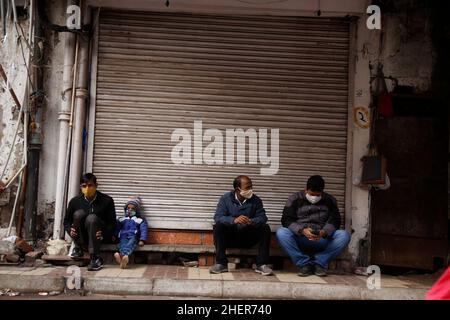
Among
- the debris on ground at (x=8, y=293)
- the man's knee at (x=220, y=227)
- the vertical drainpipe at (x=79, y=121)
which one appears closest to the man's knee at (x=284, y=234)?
the man's knee at (x=220, y=227)

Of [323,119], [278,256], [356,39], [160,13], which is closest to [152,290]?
[278,256]

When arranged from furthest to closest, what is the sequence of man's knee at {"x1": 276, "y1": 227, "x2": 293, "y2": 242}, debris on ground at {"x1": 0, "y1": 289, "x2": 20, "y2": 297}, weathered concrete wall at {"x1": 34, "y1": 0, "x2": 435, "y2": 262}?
weathered concrete wall at {"x1": 34, "y1": 0, "x2": 435, "y2": 262}, man's knee at {"x1": 276, "y1": 227, "x2": 293, "y2": 242}, debris on ground at {"x1": 0, "y1": 289, "x2": 20, "y2": 297}

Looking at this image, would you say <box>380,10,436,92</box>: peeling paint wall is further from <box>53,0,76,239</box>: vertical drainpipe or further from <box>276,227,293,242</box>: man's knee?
<box>53,0,76,239</box>: vertical drainpipe

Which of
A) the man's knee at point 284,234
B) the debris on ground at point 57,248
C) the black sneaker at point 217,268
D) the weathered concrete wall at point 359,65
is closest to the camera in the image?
the black sneaker at point 217,268

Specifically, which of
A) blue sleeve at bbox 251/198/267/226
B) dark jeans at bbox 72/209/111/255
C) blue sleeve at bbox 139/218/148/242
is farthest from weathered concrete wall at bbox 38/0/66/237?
blue sleeve at bbox 251/198/267/226

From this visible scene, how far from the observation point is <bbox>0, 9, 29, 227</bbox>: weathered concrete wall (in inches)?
273

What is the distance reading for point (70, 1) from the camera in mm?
6977

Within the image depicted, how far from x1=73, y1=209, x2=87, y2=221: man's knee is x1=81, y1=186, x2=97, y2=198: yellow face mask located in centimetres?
26

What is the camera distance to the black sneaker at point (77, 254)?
20.8 feet

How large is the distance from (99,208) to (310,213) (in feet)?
9.15

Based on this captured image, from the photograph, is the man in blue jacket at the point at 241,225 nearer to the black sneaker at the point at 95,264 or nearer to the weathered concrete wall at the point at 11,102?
the black sneaker at the point at 95,264

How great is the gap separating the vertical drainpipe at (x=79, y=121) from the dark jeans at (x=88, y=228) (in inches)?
28.5

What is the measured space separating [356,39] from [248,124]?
2.03m

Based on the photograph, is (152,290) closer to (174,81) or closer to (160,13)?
(174,81)
